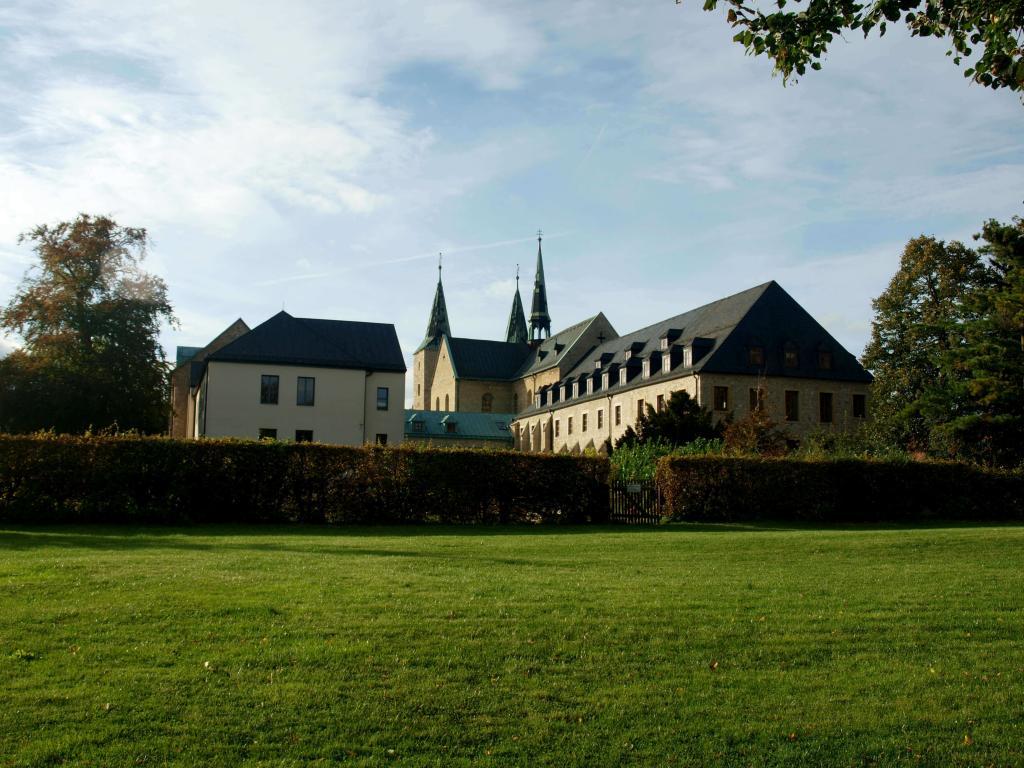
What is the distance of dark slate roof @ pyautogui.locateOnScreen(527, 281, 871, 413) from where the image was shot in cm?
5912

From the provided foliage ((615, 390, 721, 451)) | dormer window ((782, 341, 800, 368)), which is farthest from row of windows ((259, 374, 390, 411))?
dormer window ((782, 341, 800, 368))

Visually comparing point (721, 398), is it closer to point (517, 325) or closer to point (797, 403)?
point (797, 403)

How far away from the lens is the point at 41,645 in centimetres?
804

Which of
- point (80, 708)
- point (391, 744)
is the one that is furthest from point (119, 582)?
point (391, 744)

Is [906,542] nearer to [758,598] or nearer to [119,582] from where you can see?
[758,598]

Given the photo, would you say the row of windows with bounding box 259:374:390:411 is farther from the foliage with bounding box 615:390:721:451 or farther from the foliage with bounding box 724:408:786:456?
the foliage with bounding box 724:408:786:456

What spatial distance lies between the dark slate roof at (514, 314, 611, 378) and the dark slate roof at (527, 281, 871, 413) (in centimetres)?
2140

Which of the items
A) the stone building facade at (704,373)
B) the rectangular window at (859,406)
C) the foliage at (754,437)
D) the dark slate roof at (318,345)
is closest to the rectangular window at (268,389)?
the dark slate roof at (318,345)

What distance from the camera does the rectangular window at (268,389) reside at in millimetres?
51344

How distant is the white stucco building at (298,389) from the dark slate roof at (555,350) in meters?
34.9

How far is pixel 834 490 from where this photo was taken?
2892 cm

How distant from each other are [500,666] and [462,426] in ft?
266

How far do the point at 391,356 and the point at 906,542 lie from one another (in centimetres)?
3991

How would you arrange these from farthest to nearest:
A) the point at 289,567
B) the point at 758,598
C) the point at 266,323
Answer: the point at 266,323 → the point at 289,567 → the point at 758,598
